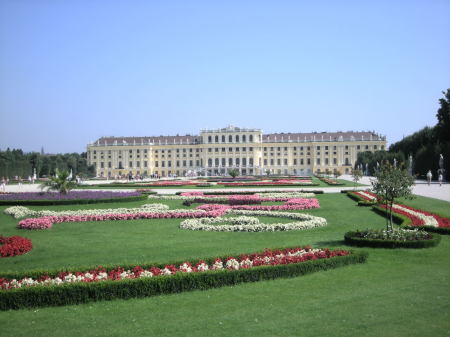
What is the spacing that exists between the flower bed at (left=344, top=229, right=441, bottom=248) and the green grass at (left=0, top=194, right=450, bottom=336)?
0.58 feet

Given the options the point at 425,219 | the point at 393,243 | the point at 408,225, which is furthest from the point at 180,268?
the point at 425,219

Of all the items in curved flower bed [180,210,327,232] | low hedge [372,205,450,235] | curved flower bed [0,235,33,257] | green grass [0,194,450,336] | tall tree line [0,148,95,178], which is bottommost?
green grass [0,194,450,336]

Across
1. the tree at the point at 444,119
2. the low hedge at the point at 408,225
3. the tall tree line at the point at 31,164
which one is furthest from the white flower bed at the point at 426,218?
the tall tree line at the point at 31,164

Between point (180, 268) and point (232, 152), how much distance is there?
82.4m

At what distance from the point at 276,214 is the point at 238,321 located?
9430 mm

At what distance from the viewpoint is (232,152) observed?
291 feet

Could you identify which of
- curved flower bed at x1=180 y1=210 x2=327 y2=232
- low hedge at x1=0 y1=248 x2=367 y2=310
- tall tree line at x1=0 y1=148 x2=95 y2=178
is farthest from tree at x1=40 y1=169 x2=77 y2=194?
tall tree line at x1=0 y1=148 x2=95 y2=178

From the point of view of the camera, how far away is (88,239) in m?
10.1

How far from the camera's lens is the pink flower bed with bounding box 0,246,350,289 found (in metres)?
5.94

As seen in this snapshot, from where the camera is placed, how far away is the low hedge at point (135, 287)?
5.36m

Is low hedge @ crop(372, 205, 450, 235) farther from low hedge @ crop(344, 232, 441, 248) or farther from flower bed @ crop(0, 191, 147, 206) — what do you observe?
flower bed @ crop(0, 191, 147, 206)

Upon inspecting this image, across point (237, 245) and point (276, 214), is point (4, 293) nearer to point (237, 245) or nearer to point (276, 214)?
point (237, 245)

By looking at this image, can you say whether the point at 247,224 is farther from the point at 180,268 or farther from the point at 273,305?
the point at 273,305

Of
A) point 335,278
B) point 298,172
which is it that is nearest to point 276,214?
point 335,278
